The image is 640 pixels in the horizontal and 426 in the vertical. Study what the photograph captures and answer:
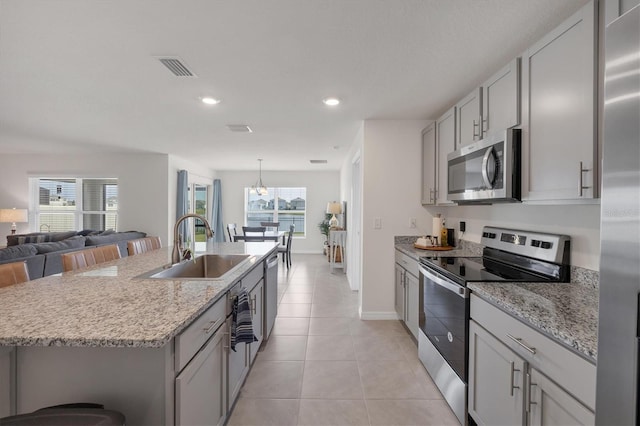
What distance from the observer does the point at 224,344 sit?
1.61m

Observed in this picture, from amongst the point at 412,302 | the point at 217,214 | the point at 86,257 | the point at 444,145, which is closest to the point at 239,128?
the point at 86,257

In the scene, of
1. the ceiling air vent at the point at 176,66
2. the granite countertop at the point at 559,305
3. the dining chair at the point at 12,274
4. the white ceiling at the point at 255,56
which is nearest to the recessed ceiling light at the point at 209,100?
the white ceiling at the point at 255,56

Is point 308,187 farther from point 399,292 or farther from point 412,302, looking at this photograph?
point 412,302

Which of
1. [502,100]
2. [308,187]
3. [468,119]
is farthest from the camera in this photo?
[308,187]

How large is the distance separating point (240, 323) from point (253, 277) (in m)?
0.59

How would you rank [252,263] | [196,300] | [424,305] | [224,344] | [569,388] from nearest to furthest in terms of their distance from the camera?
1. [569,388]
2. [196,300]
3. [224,344]
4. [252,263]
5. [424,305]

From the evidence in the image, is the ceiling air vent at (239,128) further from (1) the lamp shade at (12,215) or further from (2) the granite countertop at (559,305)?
(1) the lamp shade at (12,215)

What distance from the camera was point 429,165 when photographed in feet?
10.4

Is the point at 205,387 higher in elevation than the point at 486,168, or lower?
lower

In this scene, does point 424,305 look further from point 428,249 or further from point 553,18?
point 553,18

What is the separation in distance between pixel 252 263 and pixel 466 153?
6.08 ft

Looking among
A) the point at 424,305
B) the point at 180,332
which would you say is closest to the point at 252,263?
the point at 180,332

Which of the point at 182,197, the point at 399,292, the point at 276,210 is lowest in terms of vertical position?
the point at 399,292

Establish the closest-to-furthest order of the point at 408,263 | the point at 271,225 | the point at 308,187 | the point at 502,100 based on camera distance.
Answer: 1. the point at 502,100
2. the point at 408,263
3. the point at 271,225
4. the point at 308,187
